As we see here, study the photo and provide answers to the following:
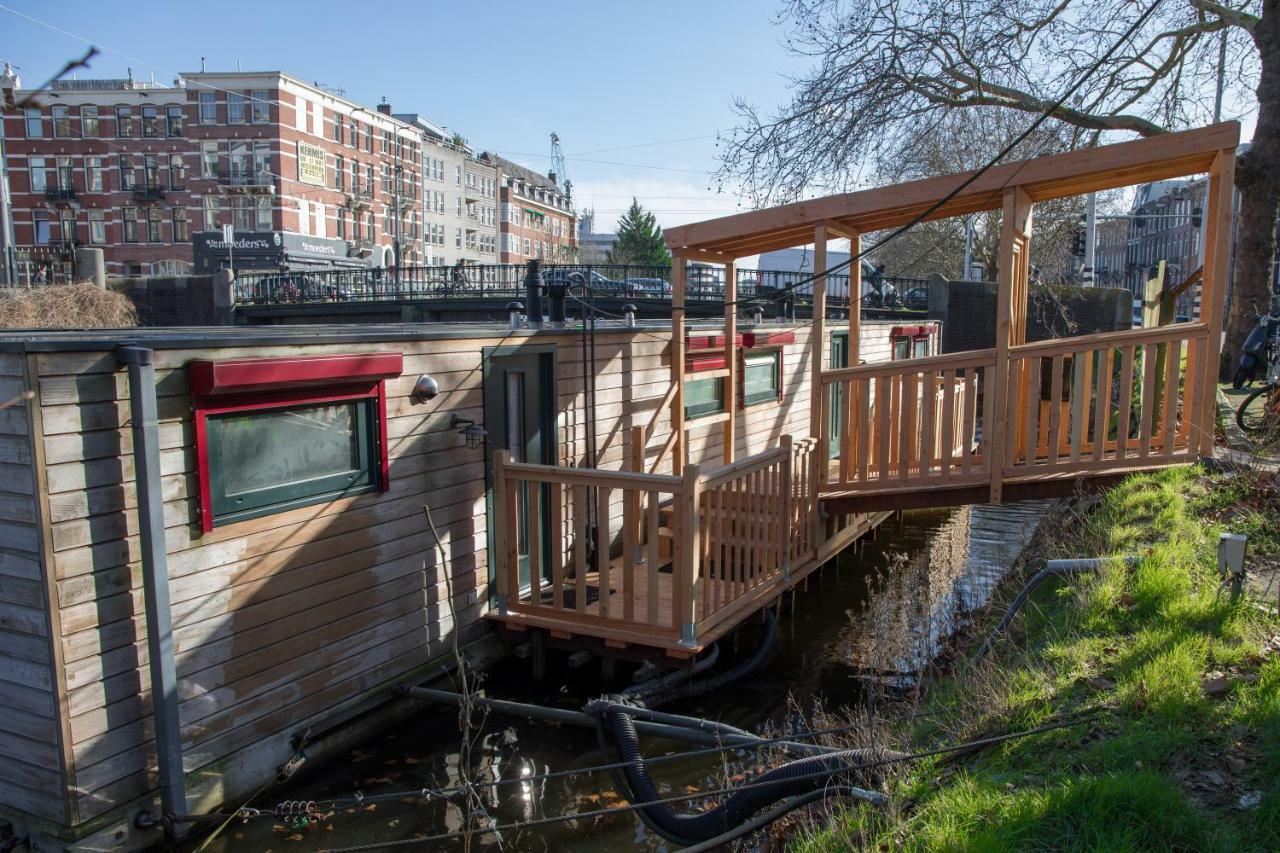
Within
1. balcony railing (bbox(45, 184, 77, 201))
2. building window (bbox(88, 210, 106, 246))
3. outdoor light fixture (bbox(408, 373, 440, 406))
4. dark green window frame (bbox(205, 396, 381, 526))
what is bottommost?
dark green window frame (bbox(205, 396, 381, 526))

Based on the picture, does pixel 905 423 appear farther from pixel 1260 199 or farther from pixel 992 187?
pixel 1260 199

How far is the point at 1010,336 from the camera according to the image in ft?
22.8

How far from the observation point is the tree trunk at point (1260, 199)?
10.6m

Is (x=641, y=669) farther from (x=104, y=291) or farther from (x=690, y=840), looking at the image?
(x=104, y=291)

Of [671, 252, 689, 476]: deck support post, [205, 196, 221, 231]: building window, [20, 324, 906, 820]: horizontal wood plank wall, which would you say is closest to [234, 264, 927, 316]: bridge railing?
[671, 252, 689, 476]: deck support post

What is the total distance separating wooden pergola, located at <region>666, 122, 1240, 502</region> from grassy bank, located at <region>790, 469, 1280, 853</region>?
1209mm

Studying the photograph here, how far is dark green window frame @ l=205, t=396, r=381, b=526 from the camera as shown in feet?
15.3

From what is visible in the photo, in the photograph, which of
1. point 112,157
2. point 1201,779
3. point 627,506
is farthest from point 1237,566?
point 112,157

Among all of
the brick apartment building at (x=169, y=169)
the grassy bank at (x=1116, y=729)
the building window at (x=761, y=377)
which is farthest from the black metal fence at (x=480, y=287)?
the brick apartment building at (x=169, y=169)

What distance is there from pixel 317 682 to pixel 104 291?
67.9 ft

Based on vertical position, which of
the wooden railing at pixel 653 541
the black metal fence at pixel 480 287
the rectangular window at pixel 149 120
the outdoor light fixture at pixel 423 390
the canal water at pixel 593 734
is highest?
the rectangular window at pixel 149 120

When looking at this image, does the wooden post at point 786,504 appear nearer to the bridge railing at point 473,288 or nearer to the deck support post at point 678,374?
the deck support post at point 678,374

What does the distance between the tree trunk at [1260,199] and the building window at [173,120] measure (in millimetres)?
50430

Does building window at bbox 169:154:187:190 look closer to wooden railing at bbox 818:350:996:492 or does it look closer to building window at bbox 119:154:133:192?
building window at bbox 119:154:133:192
